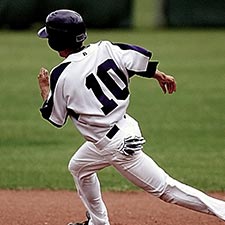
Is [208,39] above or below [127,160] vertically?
below

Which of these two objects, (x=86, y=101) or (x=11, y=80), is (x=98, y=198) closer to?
(x=86, y=101)

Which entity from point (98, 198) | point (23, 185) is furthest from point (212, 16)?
point (98, 198)

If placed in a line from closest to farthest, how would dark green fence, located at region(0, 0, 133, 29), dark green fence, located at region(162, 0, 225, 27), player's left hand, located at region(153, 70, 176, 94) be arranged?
player's left hand, located at region(153, 70, 176, 94), dark green fence, located at region(0, 0, 133, 29), dark green fence, located at region(162, 0, 225, 27)

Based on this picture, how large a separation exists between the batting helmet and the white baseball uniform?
0.32 feet

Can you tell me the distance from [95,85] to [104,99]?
0.12 meters

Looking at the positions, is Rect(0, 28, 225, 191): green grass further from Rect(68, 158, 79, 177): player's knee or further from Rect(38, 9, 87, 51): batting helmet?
Rect(38, 9, 87, 51): batting helmet

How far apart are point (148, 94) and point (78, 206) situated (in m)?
9.23

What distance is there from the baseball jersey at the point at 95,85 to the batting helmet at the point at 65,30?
0.09 m

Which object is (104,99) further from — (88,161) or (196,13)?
(196,13)

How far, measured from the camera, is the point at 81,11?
3130 cm

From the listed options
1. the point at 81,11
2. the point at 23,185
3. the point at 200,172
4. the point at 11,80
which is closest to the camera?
the point at 23,185

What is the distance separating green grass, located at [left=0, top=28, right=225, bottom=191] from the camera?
10.2 meters

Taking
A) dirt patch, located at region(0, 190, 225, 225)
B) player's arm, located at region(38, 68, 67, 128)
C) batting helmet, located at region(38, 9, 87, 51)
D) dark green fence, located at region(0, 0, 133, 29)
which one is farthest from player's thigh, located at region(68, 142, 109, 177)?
dark green fence, located at region(0, 0, 133, 29)

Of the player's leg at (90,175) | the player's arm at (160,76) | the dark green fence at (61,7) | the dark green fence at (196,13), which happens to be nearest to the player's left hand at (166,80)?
the player's arm at (160,76)
